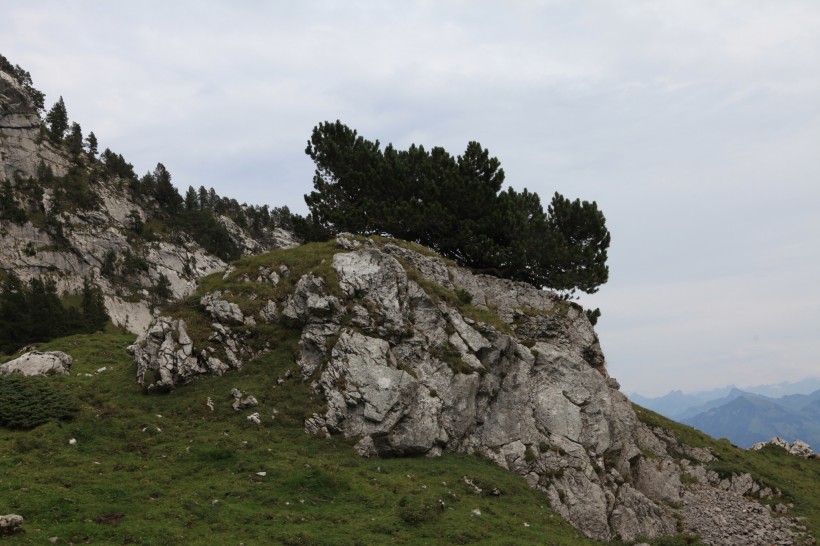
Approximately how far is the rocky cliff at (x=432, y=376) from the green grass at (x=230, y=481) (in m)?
1.84

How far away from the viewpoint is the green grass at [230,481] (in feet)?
72.4

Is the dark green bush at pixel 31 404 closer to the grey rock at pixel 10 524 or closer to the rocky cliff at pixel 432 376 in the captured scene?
the rocky cliff at pixel 432 376

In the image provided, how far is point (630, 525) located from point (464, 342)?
17.0 m

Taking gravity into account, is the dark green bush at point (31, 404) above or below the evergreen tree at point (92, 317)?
below

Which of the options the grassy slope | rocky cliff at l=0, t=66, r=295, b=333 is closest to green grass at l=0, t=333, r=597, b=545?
the grassy slope

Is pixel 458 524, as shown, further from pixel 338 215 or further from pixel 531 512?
pixel 338 215

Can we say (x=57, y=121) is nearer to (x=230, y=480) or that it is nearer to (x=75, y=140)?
(x=75, y=140)

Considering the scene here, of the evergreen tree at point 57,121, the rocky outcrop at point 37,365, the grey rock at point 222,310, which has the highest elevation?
the evergreen tree at point 57,121

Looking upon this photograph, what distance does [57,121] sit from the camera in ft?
502

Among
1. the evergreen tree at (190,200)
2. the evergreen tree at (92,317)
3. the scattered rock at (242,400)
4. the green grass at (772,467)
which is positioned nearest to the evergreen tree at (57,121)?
the evergreen tree at (190,200)

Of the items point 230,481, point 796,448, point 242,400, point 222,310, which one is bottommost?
point 796,448

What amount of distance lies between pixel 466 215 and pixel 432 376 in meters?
23.6

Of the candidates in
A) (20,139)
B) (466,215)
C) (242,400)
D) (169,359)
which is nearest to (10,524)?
(242,400)

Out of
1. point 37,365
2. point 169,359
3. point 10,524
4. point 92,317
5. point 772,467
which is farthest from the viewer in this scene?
point 92,317
